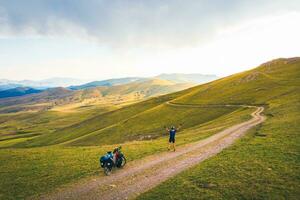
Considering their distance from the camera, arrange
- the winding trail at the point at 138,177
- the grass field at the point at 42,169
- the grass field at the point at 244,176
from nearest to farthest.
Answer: the grass field at the point at 244,176 < the winding trail at the point at 138,177 < the grass field at the point at 42,169

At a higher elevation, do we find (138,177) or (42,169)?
(138,177)

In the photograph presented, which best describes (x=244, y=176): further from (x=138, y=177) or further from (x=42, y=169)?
(x=42, y=169)

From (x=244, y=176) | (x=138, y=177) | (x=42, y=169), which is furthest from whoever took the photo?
(x=42, y=169)

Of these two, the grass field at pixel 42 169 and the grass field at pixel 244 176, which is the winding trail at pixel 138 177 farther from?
the grass field at pixel 42 169

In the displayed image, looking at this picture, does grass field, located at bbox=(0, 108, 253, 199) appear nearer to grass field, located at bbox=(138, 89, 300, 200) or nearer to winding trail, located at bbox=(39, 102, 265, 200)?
winding trail, located at bbox=(39, 102, 265, 200)

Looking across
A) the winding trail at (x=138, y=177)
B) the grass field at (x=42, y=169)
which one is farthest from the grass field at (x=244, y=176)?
the grass field at (x=42, y=169)

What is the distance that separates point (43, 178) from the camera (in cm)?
3272

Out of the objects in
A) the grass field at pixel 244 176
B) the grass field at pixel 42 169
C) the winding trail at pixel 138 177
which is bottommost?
the grass field at pixel 42 169

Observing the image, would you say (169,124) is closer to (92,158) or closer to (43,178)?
(92,158)

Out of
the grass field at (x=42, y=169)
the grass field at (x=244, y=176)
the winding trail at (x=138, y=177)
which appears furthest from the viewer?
the grass field at (x=42, y=169)

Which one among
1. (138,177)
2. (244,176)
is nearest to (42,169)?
(138,177)

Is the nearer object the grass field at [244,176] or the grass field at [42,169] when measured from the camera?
the grass field at [244,176]

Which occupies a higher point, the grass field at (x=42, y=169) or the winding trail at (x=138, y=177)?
the winding trail at (x=138, y=177)

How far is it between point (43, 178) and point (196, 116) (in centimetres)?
8767
